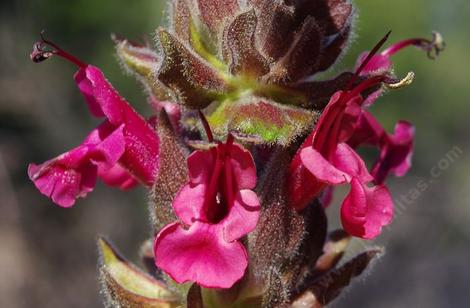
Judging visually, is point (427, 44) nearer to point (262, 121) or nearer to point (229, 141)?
point (262, 121)

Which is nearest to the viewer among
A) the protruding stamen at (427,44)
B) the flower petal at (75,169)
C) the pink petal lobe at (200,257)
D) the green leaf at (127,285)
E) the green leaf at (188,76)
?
the pink petal lobe at (200,257)

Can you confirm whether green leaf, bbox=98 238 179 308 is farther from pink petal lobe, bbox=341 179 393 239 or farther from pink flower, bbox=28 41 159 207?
pink petal lobe, bbox=341 179 393 239

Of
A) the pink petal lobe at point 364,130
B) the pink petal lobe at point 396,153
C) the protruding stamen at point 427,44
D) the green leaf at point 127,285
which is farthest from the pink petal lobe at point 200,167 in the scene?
the protruding stamen at point 427,44

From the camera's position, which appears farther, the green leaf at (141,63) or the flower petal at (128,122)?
the green leaf at (141,63)

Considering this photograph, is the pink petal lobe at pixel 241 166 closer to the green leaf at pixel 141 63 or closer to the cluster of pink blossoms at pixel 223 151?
the cluster of pink blossoms at pixel 223 151

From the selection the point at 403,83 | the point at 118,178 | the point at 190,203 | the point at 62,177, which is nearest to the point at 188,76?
the point at 190,203

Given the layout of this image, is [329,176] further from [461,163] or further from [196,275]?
[461,163]

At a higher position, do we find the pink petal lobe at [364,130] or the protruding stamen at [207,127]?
the protruding stamen at [207,127]

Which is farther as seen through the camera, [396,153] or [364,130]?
[396,153]
